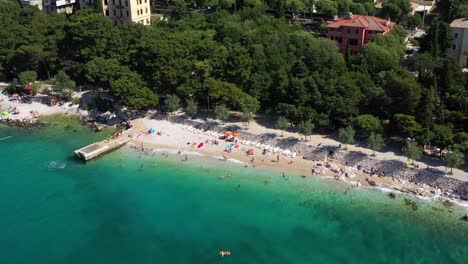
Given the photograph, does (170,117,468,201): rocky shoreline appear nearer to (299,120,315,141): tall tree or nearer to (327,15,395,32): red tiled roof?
(299,120,315,141): tall tree

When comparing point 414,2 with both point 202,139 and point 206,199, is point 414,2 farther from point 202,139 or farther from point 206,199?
point 206,199

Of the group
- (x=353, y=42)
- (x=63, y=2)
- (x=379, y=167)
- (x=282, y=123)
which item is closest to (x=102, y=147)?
(x=282, y=123)

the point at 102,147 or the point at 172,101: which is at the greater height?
the point at 172,101

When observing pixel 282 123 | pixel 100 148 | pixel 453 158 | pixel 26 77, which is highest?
pixel 26 77

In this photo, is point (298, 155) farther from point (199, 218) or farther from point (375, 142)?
point (199, 218)

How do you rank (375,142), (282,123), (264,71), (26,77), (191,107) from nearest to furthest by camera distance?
(375,142), (282,123), (191,107), (264,71), (26,77)

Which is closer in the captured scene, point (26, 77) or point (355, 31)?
point (26, 77)

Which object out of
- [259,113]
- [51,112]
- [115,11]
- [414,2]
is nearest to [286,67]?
[259,113]
